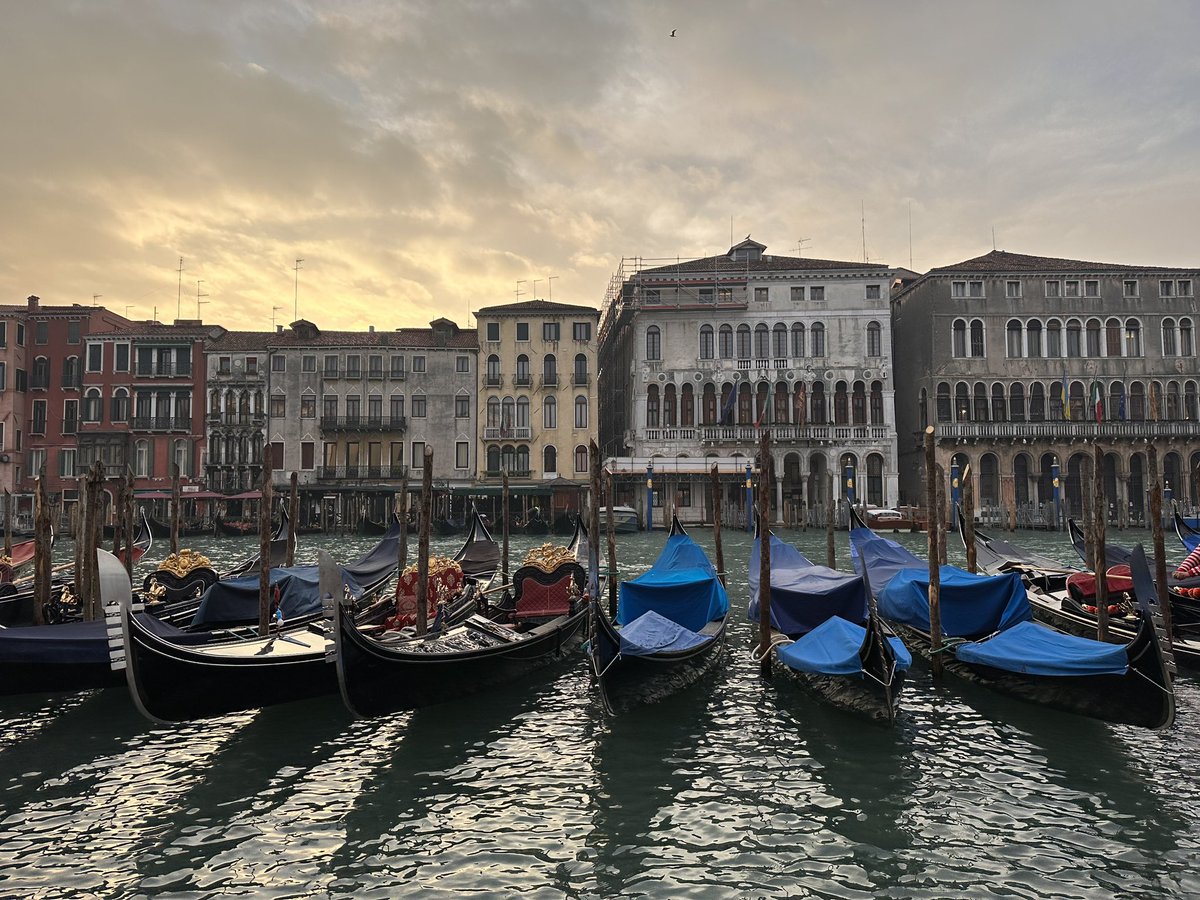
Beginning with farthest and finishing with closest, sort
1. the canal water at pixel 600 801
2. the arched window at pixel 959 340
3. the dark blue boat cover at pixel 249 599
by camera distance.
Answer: the arched window at pixel 959 340
the dark blue boat cover at pixel 249 599
the canal water at pixel 600 801

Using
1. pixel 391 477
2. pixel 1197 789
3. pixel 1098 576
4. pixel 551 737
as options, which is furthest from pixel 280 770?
pixel 391 477

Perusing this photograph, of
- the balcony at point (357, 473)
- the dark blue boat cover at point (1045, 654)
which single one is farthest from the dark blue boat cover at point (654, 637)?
the balcony at point (357, 473)

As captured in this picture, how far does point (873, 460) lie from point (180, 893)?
32.8m

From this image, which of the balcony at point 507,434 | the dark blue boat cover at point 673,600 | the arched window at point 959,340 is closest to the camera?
the dark blue boat cover at point 673,600

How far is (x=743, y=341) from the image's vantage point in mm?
35156

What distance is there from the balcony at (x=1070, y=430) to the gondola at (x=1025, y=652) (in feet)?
77.2

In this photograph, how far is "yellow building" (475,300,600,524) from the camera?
3600 centimetres

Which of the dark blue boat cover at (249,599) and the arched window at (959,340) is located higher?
the arched window at (959,340)

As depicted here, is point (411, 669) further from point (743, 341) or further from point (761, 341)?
point (761, 341)

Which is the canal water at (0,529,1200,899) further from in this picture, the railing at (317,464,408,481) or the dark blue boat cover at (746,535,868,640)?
the railing at (317,464,408,481)

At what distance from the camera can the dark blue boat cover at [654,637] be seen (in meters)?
7.92

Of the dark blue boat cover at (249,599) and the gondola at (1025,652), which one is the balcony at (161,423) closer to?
the dark blue boat cover at (249,599)

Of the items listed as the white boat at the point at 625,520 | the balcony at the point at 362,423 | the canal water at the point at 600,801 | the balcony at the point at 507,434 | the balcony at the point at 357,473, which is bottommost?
the canal water at the point at 600,801

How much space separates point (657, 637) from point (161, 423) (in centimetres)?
3288
